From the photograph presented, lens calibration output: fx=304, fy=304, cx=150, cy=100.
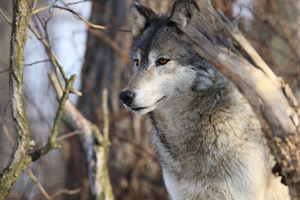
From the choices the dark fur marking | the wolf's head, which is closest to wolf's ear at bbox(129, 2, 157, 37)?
the wolf's head

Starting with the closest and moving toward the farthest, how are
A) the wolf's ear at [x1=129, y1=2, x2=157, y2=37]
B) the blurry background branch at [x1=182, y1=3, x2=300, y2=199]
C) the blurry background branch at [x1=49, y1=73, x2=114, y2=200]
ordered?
1. the blurry background branch at [x1=182, y1=3, x2=300, y2=199]
2. the wolf's ear at [x1=129, y1=2, x2=157, y2=37]
3. the blurry background branch at [x1=49, y1=73, x2=114, y2=200]

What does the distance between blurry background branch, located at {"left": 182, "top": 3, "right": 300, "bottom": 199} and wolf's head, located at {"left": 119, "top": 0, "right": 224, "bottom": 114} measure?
29.2 inches

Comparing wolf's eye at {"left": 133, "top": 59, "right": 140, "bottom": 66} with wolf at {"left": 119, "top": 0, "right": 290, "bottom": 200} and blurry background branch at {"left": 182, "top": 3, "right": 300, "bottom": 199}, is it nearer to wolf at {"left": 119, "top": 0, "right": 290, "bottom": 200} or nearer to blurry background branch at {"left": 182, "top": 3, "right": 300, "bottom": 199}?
wolf at {"left": 119, "top": 0, "right": 290, "bottom": 200}

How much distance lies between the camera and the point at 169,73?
2.54 metres

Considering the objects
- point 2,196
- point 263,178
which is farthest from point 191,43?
point 2,196

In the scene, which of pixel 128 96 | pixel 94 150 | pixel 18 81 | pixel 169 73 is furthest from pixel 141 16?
pixel 94 150

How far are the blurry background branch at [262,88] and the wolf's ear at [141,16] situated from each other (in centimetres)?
151

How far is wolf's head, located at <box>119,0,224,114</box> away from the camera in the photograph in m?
2.42

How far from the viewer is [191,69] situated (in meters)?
2.52

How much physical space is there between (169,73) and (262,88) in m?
1.07

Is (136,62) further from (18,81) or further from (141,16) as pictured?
(18,81)

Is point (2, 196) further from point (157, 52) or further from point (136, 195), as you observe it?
point (136, 195)

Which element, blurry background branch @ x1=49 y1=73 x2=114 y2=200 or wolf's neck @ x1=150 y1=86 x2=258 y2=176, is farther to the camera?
blurry background branch @ x1=49 y1=73 x2=114 y2=200

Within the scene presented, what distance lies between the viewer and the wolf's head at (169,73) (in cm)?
242
